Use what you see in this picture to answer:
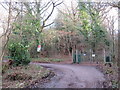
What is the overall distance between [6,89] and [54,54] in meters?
6.01

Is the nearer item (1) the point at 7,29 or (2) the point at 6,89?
(2) the point at 6,89

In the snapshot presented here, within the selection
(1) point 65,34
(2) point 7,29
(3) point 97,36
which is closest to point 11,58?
(2) point 7,29

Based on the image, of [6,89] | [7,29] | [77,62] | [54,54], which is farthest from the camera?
[54,54]

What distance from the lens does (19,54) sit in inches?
258

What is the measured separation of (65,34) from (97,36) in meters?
2.09

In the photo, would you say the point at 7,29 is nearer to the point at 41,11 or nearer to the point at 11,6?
the point at 11,6

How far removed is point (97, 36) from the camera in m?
9.21

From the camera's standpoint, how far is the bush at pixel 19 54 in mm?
6441

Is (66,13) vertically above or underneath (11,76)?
above

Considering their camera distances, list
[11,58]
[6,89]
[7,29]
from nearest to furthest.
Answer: [6,89], [7,29], [11,58]

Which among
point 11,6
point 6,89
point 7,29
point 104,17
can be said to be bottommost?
point 6,89

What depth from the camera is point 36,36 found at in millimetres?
7152

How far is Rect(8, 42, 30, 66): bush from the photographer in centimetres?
644

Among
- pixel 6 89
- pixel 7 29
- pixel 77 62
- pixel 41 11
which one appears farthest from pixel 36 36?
pixel 6 89
